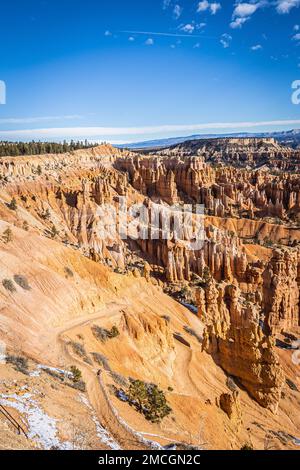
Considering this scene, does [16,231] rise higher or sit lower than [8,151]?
lower

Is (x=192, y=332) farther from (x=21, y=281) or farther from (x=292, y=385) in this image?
(x=21, y=281)

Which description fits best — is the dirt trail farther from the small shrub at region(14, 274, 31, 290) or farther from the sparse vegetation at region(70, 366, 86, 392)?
the small shrub at region(14, 274, 31, 290)

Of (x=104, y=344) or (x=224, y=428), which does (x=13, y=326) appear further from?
(x=224, y=428)

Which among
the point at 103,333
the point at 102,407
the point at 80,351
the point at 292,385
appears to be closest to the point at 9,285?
the point at 80,351

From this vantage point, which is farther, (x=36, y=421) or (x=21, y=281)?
(x=21, y=281)

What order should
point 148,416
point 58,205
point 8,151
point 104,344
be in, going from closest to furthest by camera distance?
1. point 148,416
2. point 104,344
3. point 58,205
4. point 8,151

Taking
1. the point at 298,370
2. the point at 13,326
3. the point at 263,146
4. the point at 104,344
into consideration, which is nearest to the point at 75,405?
the point at 13,326
